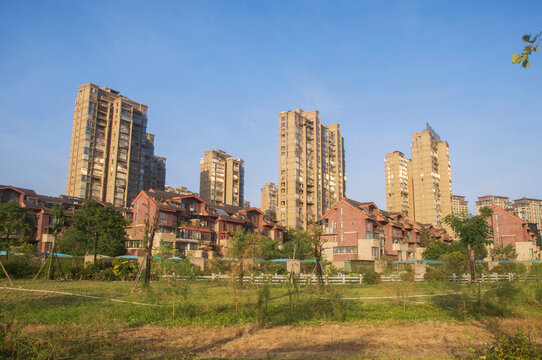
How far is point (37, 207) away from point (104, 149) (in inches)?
1432

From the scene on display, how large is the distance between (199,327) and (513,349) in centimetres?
998

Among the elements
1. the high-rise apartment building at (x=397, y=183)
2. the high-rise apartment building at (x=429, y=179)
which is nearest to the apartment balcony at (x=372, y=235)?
the high-rise apartment building at (x=429, y=179)

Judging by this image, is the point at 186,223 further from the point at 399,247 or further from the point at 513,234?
the point at 513,234

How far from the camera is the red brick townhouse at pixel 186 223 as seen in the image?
64.8m

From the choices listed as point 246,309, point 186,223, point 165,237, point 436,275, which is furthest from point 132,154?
point 246,309

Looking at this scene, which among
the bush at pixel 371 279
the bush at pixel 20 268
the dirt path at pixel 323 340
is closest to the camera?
the dirt path at pixel 323 340

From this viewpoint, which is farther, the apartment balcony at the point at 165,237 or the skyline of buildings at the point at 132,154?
the skyline of buildings at the point at 132,154

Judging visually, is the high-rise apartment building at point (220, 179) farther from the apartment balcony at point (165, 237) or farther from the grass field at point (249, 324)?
the grass field at point (249, 324)

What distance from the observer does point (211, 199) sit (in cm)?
13925

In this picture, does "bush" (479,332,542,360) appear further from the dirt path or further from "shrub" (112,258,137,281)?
"shrub" (112,258,137,281)

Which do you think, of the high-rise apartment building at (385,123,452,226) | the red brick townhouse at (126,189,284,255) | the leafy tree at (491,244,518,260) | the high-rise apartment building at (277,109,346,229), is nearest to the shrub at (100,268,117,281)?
the red brick townhouse at (126,189,284,255)

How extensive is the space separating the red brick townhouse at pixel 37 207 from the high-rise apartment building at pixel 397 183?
100712 millimetres

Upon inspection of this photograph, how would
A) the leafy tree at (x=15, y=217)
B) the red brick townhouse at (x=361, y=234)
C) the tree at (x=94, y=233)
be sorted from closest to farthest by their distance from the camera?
1. the leafy tree at (x=15, y=217)
2. the tree at (x=94, y=233)
3. the red brick townhouse at (x=361, y=234)

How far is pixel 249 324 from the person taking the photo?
1481cm
